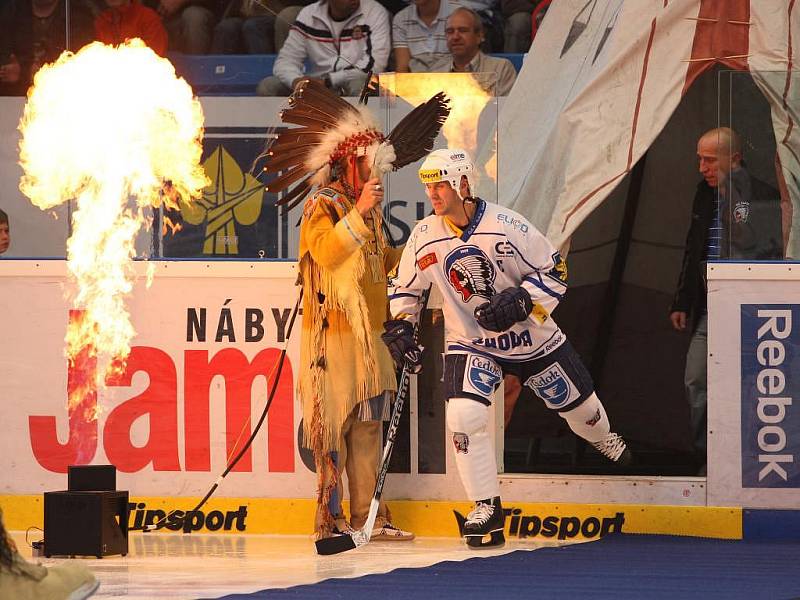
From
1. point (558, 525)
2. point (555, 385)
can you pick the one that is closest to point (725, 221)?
point (555, 385)

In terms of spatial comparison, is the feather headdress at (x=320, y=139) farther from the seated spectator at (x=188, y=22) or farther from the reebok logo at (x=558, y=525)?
the seated spectator at (x=188, y=22)

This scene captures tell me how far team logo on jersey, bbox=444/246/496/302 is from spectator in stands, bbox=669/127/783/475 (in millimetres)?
1039

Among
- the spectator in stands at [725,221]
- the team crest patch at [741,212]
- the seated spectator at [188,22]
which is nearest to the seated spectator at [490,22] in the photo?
the seated spectator at [188,22]

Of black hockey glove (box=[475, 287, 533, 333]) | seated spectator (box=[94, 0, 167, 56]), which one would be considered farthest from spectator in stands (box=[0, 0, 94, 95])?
black hockey glove (box=[475, 287, 533, 333])

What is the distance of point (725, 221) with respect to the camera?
20.9 ft

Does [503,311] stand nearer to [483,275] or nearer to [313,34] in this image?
[483,275]

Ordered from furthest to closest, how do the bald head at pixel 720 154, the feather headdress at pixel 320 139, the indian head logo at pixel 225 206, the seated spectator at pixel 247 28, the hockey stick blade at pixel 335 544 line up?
the seated spectator at pixel 247 28 → the indian head logo at pixel 225 206 → the bald head at pixel 720 154 → the feather headdress at pixel 320 139 → the hockey stick blade at pixel 335 544

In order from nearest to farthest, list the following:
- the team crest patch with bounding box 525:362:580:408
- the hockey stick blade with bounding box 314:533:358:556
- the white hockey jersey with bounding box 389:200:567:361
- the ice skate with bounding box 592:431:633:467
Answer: the hockey stick blade with bounding box 314:533:358:556 → the white hockey jersey with bounding box 389:200:567:361 → the team crest patch with bounding box 525:362:580:408 → the ice skate with bounding box 592:431:633:467

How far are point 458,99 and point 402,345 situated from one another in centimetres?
127

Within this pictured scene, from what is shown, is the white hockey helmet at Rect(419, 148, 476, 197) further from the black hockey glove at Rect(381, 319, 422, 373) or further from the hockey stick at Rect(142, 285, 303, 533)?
the hockey stick at Rect(142, 285, 303, 533)

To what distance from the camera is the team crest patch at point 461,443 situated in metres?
5.87

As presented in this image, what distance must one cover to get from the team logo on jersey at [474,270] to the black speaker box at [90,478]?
165cm

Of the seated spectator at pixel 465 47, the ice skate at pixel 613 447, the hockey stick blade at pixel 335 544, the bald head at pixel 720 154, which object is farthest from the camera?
the seated spectator at pixel 465 47

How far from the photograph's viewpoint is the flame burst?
6566 mm
